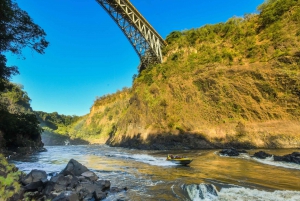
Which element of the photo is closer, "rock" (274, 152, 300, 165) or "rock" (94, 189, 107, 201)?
"rock" (94, 189, 107, 201)

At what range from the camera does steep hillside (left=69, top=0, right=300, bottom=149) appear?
21.0 m

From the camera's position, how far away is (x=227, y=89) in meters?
25.0

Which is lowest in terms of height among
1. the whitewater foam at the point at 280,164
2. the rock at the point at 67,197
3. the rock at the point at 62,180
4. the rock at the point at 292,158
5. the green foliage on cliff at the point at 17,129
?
the rock at the point at 67,197

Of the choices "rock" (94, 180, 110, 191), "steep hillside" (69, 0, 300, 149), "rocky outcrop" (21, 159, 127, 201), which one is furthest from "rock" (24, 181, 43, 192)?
"steep hillside" (69, 0, 300, 149)

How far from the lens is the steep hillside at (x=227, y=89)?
21.0 meters

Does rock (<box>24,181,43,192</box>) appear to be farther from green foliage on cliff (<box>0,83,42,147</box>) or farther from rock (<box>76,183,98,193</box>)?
green foliage on cliff (<box>0,83,42,147</box>)

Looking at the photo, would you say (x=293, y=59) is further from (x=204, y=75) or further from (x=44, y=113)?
(x=44, y=113)

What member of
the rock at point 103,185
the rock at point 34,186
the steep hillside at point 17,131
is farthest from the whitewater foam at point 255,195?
the steep hillside at point 17,131

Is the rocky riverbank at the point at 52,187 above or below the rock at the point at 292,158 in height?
below

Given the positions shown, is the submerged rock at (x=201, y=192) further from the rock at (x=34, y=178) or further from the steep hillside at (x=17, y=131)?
the steep hillside at (x=17, y=131)

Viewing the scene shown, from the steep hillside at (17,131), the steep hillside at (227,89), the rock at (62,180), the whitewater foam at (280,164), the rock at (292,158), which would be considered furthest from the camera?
the steep hillside at (227,89)

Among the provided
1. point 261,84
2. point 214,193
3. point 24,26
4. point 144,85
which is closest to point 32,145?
point 24,26

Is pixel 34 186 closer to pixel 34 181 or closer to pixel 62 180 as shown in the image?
pixel 34 181

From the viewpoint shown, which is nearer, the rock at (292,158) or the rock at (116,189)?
the rock at (116,189)
